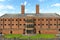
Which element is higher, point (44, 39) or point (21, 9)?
point (21, 9)

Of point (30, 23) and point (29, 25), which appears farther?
point (30, 23)

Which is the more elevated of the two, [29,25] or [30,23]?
[30,23]

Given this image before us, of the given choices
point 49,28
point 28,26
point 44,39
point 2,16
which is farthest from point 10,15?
point 44,39

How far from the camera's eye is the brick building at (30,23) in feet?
248

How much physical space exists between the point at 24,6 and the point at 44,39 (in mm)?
21955

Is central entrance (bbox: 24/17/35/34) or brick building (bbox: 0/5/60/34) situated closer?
central entrance (bbox: 24/17/35/34)

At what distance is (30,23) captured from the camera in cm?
7519

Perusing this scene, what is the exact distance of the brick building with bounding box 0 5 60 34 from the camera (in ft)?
248

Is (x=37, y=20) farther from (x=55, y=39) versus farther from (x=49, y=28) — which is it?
(x=55, y=39)

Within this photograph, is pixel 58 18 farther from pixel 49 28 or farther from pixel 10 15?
pixel 10 15

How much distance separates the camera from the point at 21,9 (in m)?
78.3

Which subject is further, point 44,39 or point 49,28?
point 49,28

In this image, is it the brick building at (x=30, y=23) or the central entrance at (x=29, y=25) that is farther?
the brick building at (x=30, y=23)

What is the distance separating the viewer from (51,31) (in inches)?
2990
